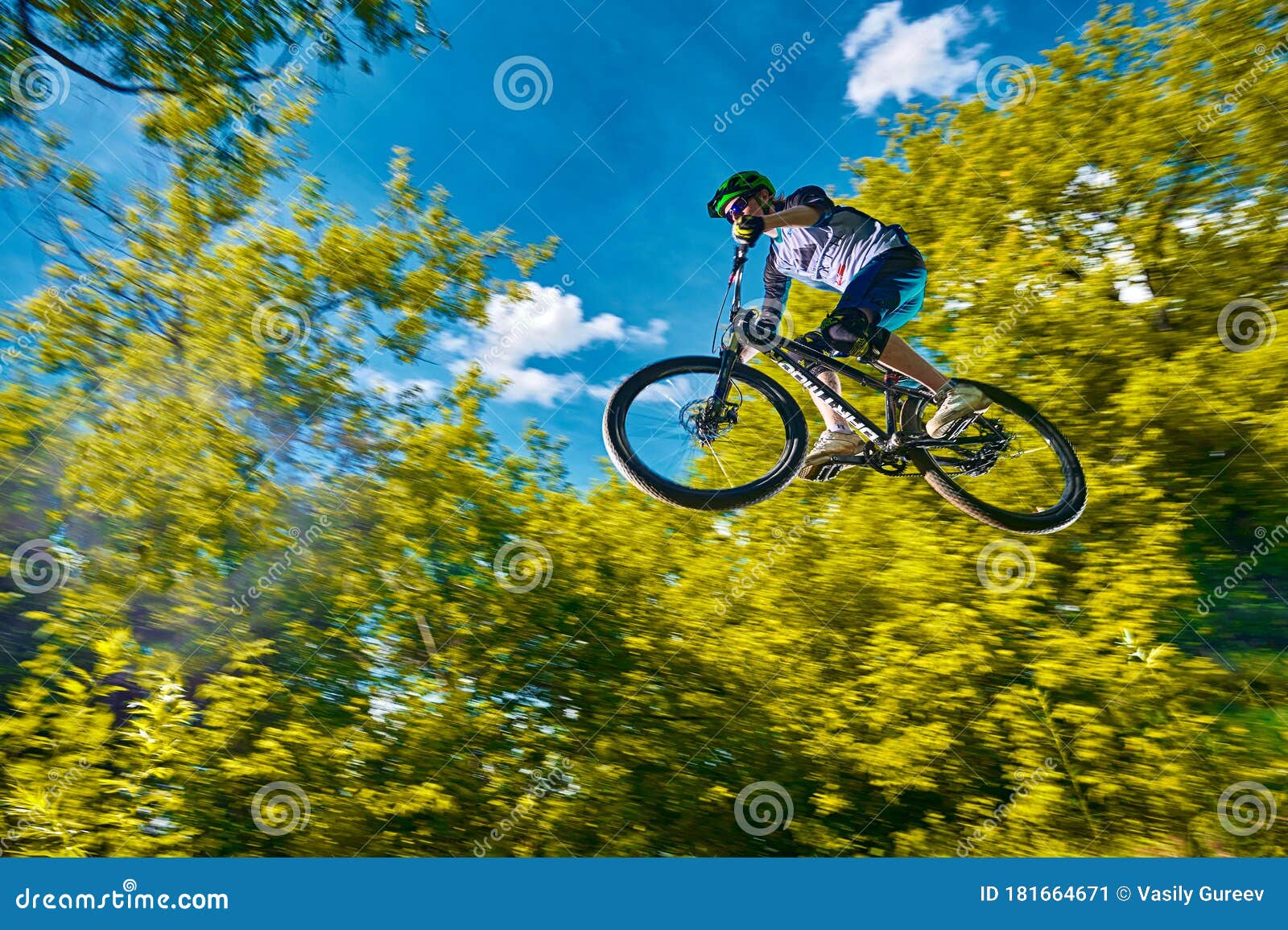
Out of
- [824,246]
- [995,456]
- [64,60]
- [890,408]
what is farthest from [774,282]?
[64,60]

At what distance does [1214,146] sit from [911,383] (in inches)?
306

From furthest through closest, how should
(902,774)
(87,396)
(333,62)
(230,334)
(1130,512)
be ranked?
(230,334), (87,396), (902,774), (1130,512), (333,62)

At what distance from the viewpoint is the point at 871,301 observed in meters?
4.20

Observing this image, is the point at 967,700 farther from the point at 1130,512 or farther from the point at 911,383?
the point at 911,383

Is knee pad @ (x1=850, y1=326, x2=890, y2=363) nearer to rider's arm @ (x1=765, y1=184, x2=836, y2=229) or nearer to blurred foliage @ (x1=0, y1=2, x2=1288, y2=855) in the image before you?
rider's arm @ (x1=765, y1=184, x2=836, y2=229)

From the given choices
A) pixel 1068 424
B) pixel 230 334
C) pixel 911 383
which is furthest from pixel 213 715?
pixel 1068 424

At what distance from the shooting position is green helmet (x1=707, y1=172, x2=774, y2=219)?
4.00 metres

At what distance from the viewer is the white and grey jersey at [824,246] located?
405 cm

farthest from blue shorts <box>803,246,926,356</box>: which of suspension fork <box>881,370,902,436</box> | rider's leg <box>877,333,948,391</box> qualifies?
suspension fork <box>881,370,902,436</box>

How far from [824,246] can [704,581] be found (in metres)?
7.47

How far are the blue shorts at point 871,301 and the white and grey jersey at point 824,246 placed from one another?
0.28 ft

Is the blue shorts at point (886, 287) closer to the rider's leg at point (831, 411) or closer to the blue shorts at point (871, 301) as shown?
the blue shorts at point (871, 301)

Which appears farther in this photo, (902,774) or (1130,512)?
(902,774)

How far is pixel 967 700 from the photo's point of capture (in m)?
9.42
